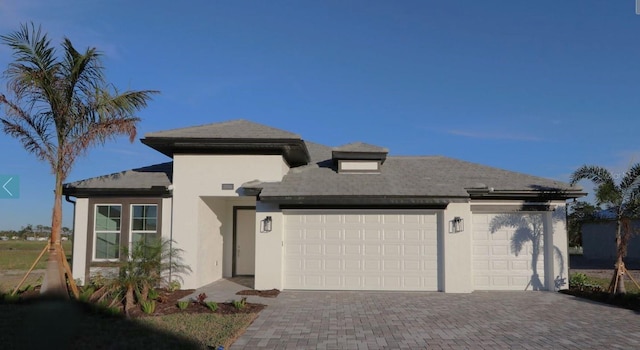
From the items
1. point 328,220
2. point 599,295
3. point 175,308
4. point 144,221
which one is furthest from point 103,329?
point 599,295

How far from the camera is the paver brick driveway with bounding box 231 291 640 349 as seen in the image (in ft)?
24.3

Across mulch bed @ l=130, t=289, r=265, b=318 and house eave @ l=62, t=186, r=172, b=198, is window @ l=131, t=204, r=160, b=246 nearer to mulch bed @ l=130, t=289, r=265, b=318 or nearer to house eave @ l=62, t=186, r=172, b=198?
house eave @ l=62, t=186, r=172, b=198

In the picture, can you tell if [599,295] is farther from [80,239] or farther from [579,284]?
[80,239]

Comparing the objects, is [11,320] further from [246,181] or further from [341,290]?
[341,290]

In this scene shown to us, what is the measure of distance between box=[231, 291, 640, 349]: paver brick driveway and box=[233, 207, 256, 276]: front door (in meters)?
4.84

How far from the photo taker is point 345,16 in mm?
14766

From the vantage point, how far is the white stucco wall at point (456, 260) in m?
12.8

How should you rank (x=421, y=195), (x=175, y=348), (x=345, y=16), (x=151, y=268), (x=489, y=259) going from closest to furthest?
(x=175, y=348), (x=151, y=268), (x=421, y=195), (x=489, y=259), (x=345, y=16)

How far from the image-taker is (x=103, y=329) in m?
8.33

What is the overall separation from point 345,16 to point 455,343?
10.9m

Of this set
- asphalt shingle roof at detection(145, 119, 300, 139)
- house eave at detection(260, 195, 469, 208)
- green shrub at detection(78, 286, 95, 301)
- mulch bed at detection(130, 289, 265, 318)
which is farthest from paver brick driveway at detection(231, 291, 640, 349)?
asphalt shingle roof at detection(145, 119, 300, 139)

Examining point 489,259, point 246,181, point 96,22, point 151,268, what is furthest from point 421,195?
point 96,22

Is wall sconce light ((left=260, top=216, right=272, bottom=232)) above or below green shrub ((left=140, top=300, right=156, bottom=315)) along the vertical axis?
above

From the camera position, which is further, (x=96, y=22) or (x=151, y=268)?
(x=96, y=22)
